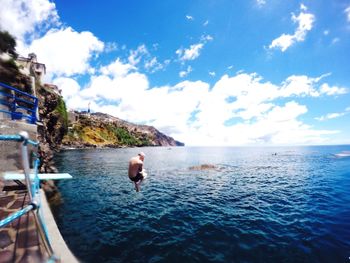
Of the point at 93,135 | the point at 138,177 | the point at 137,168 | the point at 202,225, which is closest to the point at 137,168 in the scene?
the point at 137,168

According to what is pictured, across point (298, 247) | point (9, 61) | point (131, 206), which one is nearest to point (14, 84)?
point (9, 61)

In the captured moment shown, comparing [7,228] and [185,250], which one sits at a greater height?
[7,228]

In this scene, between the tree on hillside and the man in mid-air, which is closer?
the man in mid-air

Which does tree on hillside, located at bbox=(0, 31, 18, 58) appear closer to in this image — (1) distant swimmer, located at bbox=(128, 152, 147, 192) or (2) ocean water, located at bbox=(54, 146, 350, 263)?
(2) ocean water, located at bbox=(54, 146, 350, 263)

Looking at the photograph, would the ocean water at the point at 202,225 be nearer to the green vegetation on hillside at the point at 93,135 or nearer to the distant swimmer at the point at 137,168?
Answer: the distant swimmer at the point at 137,168

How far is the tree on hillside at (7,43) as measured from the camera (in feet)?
145

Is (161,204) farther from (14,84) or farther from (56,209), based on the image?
(14,84)

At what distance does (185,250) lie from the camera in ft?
32.8

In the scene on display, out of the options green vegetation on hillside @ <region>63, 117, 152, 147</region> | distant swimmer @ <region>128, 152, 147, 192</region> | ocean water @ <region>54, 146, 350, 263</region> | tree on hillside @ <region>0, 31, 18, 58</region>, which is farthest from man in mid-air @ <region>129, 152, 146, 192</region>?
green vegetation on hillside @ <region>63, 117, 152, 147</region>

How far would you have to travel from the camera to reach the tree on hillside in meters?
44.3

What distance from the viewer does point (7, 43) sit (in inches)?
1802

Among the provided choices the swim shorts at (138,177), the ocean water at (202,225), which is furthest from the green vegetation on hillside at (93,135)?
the swim shorts at (138,177)

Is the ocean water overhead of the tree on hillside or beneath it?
beneath

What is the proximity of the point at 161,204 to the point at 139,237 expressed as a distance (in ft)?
21.0
